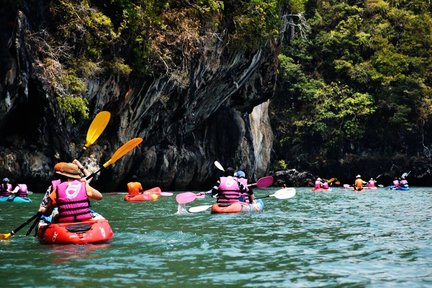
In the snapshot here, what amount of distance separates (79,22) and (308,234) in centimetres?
1104

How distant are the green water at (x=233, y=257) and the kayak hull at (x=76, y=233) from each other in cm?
15

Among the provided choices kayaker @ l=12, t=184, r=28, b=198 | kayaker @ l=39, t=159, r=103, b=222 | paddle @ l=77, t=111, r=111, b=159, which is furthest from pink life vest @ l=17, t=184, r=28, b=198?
kayaker @ l=39, t=159, r=103, b=222

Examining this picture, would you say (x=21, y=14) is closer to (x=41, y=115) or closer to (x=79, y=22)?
(x=79, y=22)

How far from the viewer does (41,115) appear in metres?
18.1

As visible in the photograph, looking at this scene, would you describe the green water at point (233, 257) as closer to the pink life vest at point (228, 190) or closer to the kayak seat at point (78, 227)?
the kayak seat at point (78, 227)

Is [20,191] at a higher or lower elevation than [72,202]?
lower

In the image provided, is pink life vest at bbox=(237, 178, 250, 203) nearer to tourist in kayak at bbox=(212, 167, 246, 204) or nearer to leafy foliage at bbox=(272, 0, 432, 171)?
tourist in kayak at bbox=(212, 167, 246, 204)

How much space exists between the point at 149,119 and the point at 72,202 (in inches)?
616

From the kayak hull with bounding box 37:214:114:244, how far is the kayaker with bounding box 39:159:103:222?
0.40ft

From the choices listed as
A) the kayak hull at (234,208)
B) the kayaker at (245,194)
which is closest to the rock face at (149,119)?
the kayak hull at (234,208)

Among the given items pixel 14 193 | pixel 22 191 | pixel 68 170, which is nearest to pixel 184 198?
pixel 68 170

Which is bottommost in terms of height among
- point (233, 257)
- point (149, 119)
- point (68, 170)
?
point (233, 257)

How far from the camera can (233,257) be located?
714 centimetres

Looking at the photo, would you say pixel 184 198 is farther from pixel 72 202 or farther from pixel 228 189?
pixel 72 202
